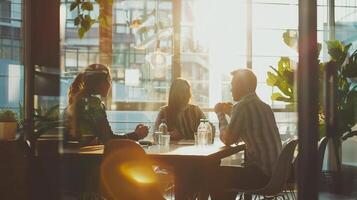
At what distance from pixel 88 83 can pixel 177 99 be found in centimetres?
134

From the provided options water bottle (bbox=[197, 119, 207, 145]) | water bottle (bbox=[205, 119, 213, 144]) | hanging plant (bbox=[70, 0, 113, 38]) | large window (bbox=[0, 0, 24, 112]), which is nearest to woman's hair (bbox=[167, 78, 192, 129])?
water bottle (bbox=[205, 119, 213, 144])

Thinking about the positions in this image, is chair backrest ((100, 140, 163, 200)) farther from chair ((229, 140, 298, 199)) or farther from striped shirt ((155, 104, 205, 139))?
striped shirt ((155, 104, 205, 139))

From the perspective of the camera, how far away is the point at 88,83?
346cm

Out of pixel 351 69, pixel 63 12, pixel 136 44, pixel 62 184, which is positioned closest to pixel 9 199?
pixel 62 184

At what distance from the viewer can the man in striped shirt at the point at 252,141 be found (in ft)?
11.4

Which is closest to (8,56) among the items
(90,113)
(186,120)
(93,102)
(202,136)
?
(186,120)

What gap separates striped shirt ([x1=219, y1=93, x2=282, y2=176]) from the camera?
3.50 meters

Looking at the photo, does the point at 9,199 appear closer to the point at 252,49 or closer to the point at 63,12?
the point at 63,12

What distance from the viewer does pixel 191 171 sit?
2.97 m

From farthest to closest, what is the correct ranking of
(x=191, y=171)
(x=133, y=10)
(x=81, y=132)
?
(x=133, y=10) → (x=81, y=132) → (x=191, y=171)

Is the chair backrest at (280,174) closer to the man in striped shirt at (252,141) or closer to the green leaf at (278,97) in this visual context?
the man in striped shirt at (252,141)

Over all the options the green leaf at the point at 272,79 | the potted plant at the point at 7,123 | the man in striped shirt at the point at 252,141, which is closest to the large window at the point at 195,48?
the green leaf at the point at 272,79

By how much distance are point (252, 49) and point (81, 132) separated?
4.13 meters

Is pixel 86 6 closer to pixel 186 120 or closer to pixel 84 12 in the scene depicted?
pixel 84 12
